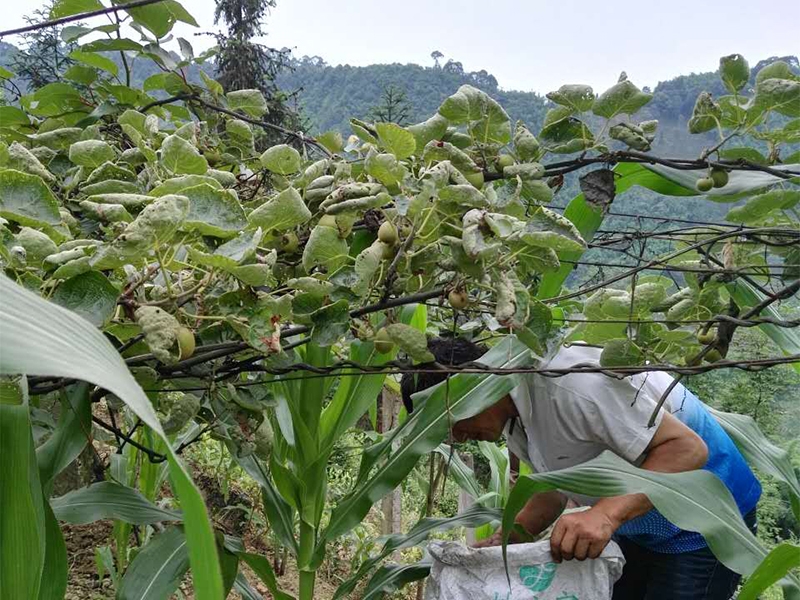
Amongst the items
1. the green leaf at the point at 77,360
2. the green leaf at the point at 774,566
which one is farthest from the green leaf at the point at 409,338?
the green leaf at the point at 774,566

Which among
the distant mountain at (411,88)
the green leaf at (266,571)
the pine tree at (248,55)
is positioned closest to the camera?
the green leaf at (266,571)

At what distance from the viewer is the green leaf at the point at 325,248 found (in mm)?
673

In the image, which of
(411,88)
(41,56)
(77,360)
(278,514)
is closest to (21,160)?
(77,360)

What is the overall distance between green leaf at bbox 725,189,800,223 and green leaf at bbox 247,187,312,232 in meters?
→ 0.51

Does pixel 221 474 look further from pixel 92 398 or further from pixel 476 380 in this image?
pixel 92 398

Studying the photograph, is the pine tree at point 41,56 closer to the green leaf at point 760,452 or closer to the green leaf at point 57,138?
the green leaf at point 57,138

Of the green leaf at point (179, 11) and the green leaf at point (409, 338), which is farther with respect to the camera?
the green leaf at point (179, 11)

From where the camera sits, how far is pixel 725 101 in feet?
2.61

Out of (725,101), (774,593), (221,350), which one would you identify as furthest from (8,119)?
(774,593)

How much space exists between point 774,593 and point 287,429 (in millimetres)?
5356

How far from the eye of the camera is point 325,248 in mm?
683

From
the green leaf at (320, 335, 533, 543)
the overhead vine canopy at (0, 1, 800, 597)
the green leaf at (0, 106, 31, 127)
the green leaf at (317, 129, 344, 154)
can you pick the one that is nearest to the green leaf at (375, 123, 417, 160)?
the overhead vine canopy at (0, 1, 800, 597)

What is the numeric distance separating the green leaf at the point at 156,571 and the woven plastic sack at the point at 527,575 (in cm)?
43

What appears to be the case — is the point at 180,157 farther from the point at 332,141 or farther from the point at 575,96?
the point at 575,96
